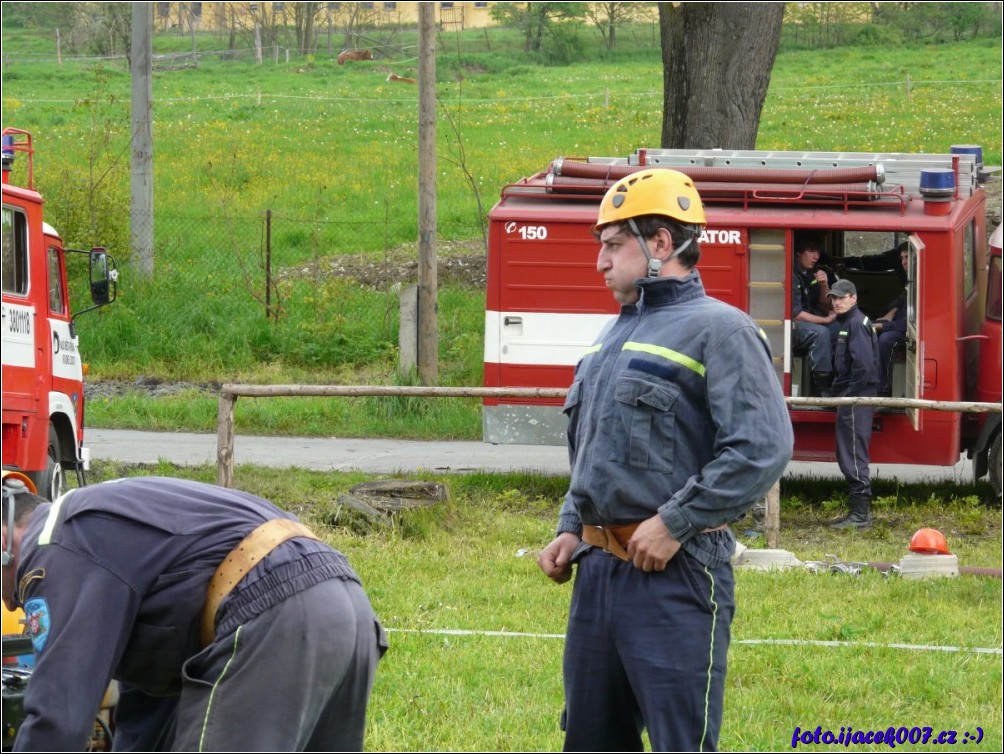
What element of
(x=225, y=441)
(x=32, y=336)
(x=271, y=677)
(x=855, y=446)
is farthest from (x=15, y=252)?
(x=271, y=677)

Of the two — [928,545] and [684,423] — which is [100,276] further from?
[684,423]

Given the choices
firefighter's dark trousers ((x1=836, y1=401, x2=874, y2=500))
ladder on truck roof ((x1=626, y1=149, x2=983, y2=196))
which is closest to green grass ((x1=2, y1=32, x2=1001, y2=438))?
ladder on truck roof ((x1=626, y1=149, x2=983, y2=196))

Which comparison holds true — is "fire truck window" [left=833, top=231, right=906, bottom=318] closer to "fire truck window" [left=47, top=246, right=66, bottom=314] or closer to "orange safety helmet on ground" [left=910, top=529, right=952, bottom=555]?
"orange safety helmet on ground" [left=910, top=529, right=952, bottom=555]

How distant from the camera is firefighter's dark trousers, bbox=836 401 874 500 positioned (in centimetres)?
1027

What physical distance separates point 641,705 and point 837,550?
6.10 meters

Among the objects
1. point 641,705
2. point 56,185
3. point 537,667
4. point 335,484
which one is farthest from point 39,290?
point 56,185

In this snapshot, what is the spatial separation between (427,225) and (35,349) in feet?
18.3

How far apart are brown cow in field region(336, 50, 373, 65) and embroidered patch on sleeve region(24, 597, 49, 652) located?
9.49 meters

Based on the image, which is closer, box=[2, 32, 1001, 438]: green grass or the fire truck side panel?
the fire truck side panel

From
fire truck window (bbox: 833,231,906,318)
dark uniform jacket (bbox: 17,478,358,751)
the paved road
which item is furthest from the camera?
the paved road

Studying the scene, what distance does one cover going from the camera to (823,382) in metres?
10.9

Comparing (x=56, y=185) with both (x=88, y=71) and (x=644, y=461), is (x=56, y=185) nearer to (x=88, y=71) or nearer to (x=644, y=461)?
(x=88, y=71)

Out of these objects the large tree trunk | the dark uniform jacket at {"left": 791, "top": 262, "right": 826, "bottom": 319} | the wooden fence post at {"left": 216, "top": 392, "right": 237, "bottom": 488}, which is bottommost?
the wooden fence post at {"left": 216, "top": 392, "right": 237, "bottom": 488}

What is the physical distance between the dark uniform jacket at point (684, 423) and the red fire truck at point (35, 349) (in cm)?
632
